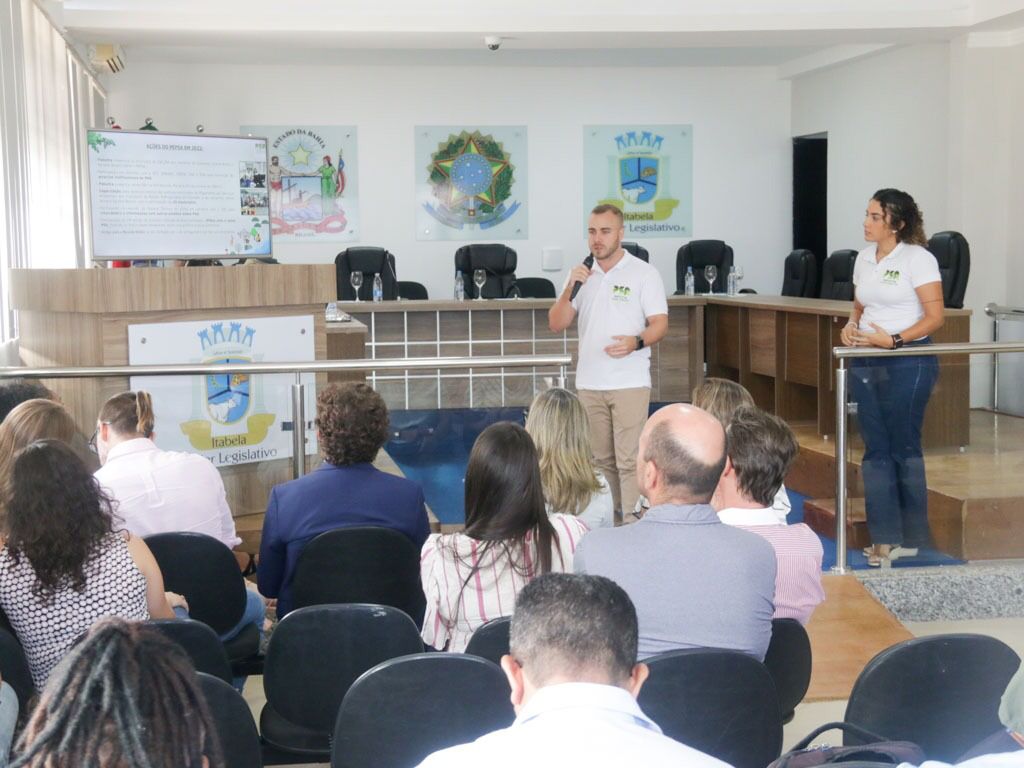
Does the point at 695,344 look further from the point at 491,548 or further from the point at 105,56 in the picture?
the point at 491,548

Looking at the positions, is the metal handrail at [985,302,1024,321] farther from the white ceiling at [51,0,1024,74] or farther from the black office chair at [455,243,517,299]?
the black office chair at [455,243,517,299]

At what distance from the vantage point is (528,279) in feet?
31.4

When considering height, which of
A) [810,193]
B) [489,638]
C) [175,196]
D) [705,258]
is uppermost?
[810,193]

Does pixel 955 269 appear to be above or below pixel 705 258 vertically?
below

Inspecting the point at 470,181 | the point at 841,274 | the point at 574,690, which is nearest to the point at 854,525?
the point at 574,690

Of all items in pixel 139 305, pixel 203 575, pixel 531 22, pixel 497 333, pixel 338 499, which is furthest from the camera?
pixel 531 22

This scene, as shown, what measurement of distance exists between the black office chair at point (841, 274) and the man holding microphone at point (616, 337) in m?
3.63

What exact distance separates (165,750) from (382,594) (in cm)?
184

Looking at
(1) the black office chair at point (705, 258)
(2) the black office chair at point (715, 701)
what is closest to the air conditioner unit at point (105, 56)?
(1) the black office chair at point (705, 258)

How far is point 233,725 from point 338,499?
1088 mm

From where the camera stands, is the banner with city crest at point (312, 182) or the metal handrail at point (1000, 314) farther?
the banner with city crest at point (312, 182)

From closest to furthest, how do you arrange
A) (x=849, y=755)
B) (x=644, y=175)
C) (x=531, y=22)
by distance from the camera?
(x=849, y=755) < (x=531, y=22) < (x=644, y=175)

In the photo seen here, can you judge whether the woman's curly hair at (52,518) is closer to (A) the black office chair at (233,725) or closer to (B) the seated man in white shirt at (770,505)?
(A) the black office chair at (233,725)

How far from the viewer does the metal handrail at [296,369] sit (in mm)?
3879
